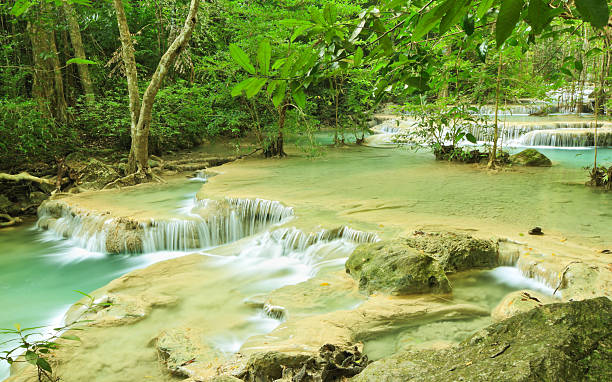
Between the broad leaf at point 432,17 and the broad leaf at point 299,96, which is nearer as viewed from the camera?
the broad leaf at point 432,17

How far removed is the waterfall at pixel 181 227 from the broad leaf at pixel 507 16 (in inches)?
245

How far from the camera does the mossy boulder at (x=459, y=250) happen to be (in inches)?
180

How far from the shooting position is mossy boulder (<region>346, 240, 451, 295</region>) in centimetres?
403

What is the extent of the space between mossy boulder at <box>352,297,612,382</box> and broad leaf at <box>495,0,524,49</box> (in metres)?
1.23

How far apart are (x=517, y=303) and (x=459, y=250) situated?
1.08 meters

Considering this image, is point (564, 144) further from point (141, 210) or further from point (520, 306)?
point (141, 210)

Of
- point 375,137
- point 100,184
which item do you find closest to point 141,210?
point 100,184

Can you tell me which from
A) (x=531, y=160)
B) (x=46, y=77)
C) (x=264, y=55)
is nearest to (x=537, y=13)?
(x=264, y=55)

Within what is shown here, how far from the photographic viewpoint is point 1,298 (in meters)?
5.80

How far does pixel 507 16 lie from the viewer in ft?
2.41

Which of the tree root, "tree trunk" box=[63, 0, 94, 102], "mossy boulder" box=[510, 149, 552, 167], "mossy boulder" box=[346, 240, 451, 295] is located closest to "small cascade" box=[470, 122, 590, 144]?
"mossy boulder" box=[510, 149, 552, 167]

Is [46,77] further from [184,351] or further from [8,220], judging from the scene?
[184,351]

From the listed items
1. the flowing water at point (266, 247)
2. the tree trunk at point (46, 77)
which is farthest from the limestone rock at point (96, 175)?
the tree trunk at point (46, 77)

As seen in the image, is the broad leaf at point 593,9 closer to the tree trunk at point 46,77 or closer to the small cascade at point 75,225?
the small cascade at point 75,225
